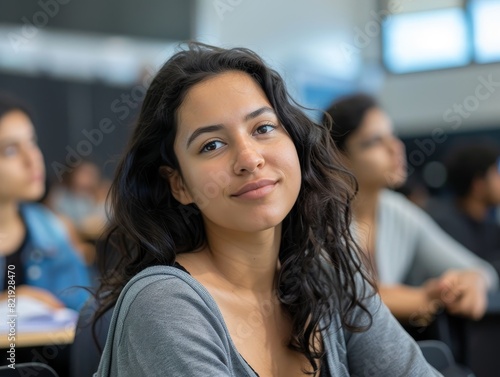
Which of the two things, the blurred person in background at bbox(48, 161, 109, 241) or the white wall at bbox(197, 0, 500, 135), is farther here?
the white wall at bbox(197, 0, 500, 135)

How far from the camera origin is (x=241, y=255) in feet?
4.57

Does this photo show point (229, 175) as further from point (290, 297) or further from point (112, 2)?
point (112, 2)

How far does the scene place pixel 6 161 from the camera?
102 inches

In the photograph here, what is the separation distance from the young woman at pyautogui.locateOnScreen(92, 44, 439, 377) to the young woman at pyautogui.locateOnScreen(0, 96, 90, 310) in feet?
3.77

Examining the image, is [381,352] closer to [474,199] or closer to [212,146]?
[212,146]

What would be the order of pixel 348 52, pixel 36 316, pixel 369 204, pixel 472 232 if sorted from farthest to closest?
pixel 348 52 < pixel 472 232 < pixel 369 204 < pixel 36 316

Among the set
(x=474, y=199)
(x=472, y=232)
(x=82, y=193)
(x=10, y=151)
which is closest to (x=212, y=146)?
(x=10, y=151)

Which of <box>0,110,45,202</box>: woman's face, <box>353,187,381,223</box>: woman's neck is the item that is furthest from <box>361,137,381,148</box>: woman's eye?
<box>0,110,45,202</box>: woman's face

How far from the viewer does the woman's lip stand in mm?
1275

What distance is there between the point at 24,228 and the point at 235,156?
61.7 inches

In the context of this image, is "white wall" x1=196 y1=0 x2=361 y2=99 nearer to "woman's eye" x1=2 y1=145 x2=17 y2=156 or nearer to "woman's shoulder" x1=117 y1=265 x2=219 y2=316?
"woman's eye" x1=2 y1=145 x2=17 y2=156

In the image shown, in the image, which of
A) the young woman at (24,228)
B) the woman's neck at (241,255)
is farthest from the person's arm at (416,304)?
the young woman at (24,228)

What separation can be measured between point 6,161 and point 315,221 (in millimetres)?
1495

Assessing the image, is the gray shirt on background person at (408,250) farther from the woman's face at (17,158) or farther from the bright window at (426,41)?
the bright window at (426,41)
